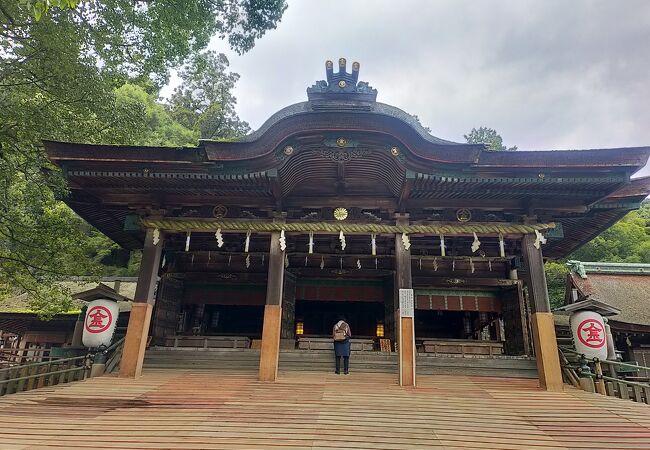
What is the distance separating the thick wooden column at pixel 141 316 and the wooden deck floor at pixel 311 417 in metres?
0.59

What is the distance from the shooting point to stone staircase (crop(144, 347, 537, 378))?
946 cm

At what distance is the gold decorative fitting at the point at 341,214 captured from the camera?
31.6ft

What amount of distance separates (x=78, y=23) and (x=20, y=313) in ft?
38.2

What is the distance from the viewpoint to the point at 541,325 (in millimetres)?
8297

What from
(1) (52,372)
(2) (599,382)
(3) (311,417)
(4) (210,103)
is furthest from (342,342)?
(4) (210,103)

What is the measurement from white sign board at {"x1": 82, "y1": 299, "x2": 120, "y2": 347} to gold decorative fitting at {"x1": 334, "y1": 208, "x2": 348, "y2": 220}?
606 cm

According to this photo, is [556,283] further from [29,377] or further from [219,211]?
[29,377]

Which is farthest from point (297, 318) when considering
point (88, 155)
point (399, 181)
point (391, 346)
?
point (88, 155)

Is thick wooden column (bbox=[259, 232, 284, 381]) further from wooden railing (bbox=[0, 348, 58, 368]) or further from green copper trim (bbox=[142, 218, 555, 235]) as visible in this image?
wooden railing (bbox=[0, 348, 58, 368])

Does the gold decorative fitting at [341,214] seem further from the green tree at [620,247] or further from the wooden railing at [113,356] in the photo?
the green tree at [620,247]

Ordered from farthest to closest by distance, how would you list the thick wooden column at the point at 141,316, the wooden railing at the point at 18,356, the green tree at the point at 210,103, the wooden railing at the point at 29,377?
the green tree at the point at 210,103, the wooden railing at the point at 18,356, the thick wooden column at the point at 141,316, the wooden railing at the point at 29,377

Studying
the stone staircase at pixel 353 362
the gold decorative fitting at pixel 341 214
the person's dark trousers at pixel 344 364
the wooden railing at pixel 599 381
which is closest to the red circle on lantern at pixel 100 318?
the stone staircase at pixel 353 362

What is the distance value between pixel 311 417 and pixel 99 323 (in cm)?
663

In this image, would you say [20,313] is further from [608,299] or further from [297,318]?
[608,299]
